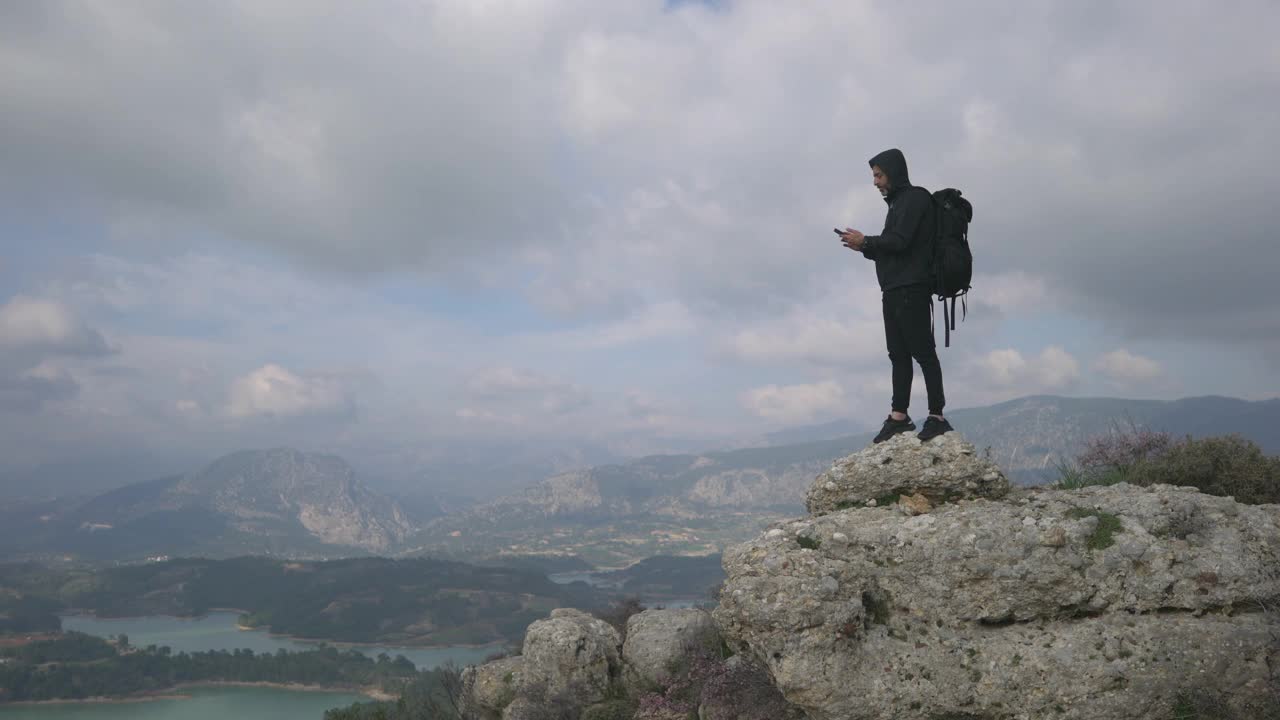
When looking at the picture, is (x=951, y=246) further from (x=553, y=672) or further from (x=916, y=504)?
(x=553, y=672)

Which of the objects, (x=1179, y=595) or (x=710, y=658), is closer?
(x=1179, y=595)

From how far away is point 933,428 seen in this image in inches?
407

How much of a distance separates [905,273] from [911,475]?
2844 millimetres

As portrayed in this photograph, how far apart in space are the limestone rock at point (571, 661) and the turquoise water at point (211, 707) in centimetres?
14075

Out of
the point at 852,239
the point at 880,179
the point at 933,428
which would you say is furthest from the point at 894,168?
the point at 933,428

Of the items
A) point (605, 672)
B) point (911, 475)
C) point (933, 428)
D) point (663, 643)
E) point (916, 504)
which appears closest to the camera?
point (916, 504)

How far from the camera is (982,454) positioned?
10.3 metres

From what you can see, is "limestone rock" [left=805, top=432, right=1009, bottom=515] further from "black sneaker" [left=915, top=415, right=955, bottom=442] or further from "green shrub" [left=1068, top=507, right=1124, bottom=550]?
"green shrub" [left=1068, top=507, right=1124, bottom=550]

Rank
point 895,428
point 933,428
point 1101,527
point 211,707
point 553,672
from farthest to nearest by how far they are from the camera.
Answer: point 211,707, point 553,672, point 895,428, point 933,428, point 1101,527

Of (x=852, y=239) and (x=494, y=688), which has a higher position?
(x=852, y=239)

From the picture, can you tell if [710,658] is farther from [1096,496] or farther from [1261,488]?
[1261,488]

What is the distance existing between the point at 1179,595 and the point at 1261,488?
4.41 m

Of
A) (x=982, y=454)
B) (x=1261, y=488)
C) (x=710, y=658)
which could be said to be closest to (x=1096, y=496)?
(x=982, y=454)

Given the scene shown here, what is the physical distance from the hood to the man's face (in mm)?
49
